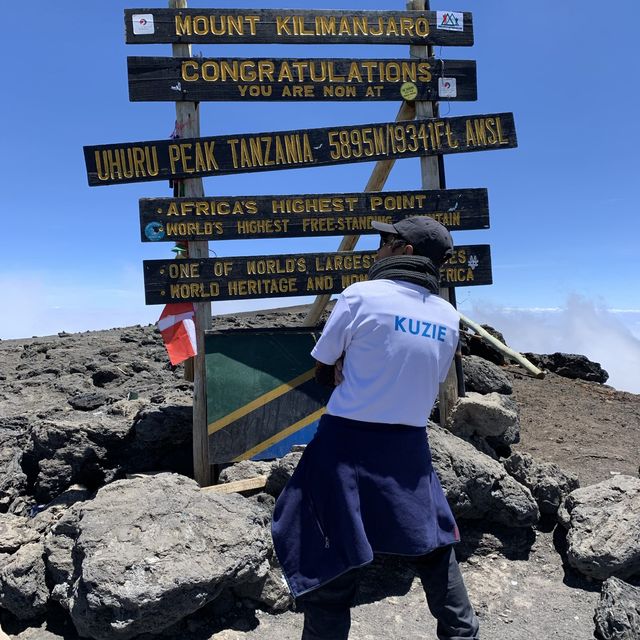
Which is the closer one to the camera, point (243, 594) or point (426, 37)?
point (243, 594)

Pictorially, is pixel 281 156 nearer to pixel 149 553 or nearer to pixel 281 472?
pixel 281 472

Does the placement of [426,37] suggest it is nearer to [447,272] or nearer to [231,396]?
[447,272]

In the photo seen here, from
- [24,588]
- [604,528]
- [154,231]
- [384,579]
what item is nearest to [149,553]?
[24,588]

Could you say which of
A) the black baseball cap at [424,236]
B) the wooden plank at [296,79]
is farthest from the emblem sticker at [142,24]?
the black baseball cap at [424,236]

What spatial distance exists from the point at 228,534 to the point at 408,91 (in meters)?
4.08

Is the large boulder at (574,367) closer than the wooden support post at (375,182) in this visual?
No

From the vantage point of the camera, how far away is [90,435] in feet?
18.0

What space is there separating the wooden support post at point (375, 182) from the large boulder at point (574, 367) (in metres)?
5.75

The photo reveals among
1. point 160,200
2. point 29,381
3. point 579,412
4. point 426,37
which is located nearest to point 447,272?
point 426,37

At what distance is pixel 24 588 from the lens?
4113 mm

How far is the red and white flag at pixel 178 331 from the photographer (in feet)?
17.6

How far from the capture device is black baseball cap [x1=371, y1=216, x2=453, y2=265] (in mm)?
2961

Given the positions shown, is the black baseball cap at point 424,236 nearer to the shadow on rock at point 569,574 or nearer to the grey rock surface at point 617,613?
the grey rock surface at point 617,613

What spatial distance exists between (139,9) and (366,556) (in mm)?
4675
